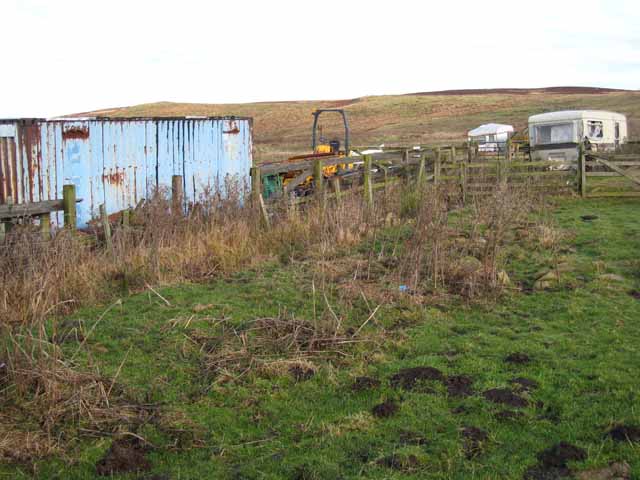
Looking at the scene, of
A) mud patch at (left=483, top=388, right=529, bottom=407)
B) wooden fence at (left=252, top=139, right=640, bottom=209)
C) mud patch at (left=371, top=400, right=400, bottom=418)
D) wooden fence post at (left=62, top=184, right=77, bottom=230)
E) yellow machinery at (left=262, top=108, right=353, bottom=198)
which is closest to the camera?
mud patch at (left=371, top=400, right=400, bottom=418)

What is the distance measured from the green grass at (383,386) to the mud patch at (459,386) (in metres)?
0.06

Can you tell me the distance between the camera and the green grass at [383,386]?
168 inches

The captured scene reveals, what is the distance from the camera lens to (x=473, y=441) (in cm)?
443

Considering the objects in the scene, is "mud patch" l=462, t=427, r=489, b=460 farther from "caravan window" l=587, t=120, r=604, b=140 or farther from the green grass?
"caravan window" l=587, t=120, r=604, b=140

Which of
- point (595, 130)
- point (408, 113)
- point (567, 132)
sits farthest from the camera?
point (408, 113)

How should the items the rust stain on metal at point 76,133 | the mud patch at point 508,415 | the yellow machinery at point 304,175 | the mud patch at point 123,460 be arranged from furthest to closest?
the yellow machinery at point 304,175 → the rust stain on metal at point 76,133 → the mud patch at point 508,415 → the mud patch at point 123,460

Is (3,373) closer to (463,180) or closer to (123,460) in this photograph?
(123,460)

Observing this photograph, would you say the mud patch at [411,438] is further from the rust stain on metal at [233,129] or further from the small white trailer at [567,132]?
the small white trailer at [567,132]

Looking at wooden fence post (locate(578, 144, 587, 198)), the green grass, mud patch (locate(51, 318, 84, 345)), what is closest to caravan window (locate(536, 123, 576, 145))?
wooden fence post (locate(578, 144, 587, 198))

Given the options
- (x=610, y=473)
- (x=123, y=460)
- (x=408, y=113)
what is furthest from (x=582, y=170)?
(x=408, y=113)

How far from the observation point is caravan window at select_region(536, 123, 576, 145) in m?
26.4

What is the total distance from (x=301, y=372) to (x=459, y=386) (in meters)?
1.20

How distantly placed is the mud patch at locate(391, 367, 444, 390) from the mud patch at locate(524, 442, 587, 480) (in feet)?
4.06

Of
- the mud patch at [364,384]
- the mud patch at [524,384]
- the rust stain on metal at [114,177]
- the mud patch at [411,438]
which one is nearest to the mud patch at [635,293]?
the mud patch at [524,384]
